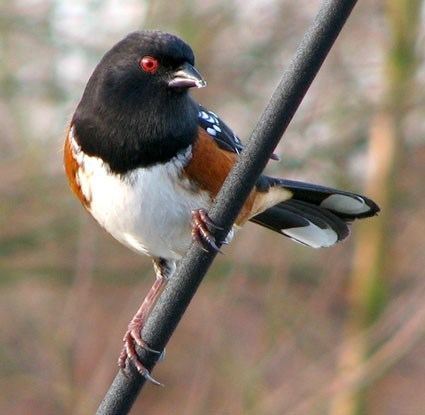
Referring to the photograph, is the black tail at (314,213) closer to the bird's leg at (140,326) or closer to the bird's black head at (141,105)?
the bird's leg at (140,326)

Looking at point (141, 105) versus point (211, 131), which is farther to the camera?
point (211, 131)

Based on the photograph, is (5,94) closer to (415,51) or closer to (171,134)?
(415,51)

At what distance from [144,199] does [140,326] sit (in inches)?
23.1

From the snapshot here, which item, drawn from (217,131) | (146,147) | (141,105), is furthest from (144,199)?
(217,131)

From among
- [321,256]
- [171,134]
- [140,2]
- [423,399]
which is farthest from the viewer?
[423,399]

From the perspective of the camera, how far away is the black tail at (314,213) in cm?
402

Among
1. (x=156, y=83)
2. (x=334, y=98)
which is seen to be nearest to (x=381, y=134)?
(x=334, y=98)

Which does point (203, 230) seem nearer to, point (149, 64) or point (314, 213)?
point (149, 64)

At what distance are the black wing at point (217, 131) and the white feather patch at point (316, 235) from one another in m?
0.57

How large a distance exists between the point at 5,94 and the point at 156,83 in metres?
3.34

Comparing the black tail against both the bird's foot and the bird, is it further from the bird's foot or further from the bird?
the bird's foot

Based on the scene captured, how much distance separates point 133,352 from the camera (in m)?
3.50

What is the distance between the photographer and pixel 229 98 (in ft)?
21.4

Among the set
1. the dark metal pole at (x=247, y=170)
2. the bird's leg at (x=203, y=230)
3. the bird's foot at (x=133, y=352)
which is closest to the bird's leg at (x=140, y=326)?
the bird's foot at (x=133, y=352)
